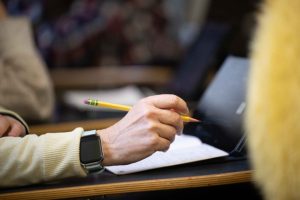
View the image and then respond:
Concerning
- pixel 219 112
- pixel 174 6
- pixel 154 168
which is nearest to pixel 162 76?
pixel 174 6

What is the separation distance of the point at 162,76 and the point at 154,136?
197 cm

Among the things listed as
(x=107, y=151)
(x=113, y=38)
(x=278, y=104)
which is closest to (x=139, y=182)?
(x=107, y=151)

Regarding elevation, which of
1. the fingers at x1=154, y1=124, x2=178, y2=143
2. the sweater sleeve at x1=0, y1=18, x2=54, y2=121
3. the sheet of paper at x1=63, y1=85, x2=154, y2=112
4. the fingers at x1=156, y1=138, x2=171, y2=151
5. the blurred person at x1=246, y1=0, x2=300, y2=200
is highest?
the blurred person at x1=246, y1=0, x2=300, y2=200

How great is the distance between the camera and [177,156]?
997 mm

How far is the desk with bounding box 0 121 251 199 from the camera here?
2.77 feet

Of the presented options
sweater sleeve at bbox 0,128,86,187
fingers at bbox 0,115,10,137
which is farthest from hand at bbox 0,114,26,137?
sweater sleeve at bbox 0,128,86,187

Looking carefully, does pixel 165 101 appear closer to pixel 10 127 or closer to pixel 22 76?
pixel 10 127

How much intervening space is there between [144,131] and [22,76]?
2.57ft

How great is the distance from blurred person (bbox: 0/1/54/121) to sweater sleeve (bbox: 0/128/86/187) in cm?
63

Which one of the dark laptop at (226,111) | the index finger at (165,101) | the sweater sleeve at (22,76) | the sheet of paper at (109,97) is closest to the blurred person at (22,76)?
the sweater sleeve at (22,76)

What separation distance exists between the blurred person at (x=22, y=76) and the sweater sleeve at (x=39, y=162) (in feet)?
2.07

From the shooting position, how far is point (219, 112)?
3.61 feet

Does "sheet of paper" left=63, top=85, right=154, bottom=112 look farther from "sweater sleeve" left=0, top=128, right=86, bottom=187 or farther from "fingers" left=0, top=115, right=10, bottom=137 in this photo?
"sweater sleeve" left=0, top=128, right=86, bottom=187

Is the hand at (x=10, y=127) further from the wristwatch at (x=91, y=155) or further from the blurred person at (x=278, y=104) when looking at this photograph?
the blurred person at (x=278, y=104)
